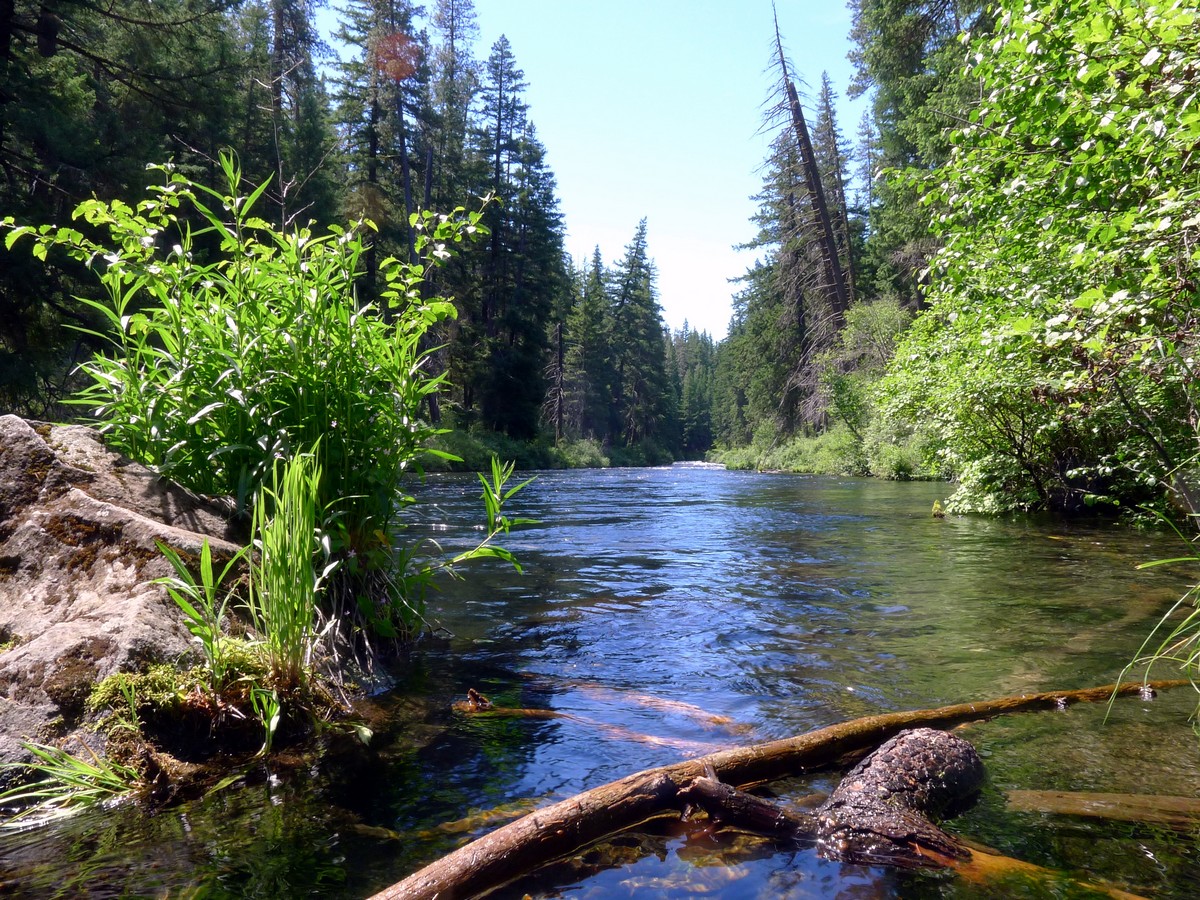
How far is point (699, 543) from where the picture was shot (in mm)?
9789

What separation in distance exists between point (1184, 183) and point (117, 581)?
230 inches

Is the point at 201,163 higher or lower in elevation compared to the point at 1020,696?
higher

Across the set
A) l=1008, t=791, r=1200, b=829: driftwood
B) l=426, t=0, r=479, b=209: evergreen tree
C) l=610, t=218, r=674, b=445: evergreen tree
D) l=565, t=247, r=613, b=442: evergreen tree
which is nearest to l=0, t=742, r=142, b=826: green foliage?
l=1008, t=791, r=1200, b=829: driftwood

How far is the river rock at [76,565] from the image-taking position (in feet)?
9.04

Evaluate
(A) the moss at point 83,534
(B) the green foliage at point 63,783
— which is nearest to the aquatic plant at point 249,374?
(A) the moss at point 83,534

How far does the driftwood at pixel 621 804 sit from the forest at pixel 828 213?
2.09m

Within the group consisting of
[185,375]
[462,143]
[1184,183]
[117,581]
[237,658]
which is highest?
[462,143]

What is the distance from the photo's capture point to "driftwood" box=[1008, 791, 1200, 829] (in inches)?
96.3

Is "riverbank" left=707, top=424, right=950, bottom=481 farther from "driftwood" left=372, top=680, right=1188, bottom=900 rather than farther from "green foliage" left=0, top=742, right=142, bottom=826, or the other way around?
"green foliage" left=0, top=742, right=142, bottom=826

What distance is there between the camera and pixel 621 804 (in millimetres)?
2320

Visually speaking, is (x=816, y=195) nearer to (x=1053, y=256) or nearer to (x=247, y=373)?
(x=1053, y=256)

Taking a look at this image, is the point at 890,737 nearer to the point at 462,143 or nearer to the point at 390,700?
the point at 390,700

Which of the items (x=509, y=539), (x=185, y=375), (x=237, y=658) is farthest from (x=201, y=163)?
(x=237, y=658)

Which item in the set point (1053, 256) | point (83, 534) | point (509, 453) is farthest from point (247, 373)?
point (509, 453)
